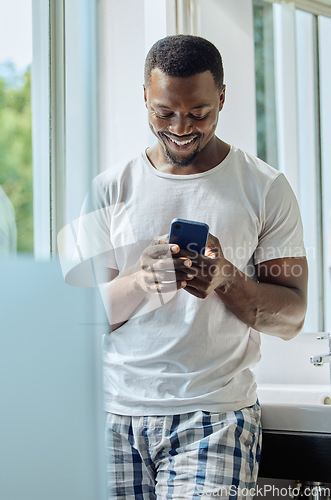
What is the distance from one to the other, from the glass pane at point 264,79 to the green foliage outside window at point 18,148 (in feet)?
4.29

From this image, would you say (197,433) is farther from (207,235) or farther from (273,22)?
(273,22)

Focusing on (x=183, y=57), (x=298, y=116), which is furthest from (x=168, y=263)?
(x=298, y=116)

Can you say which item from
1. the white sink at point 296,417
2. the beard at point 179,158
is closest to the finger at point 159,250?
the beard at point 179,158

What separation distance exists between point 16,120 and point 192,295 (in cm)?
56

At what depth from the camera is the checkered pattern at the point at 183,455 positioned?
0.78m

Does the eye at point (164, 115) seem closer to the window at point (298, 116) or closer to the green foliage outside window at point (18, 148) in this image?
the green foliage outside window at point (18, 148)

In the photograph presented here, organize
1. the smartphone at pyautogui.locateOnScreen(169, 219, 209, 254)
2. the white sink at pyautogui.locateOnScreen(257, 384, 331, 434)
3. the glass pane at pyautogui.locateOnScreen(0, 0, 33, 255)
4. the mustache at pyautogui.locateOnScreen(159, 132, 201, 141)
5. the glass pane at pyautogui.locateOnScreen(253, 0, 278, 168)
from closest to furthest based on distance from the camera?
the glass pane at pyautogui.locateOnScreen(0, 0, 33, 255), the smartphone at pyautogui.locateOnScreen(169, 219, 209, 254), the mustache at pyautogui.locateOnScreen(159, 132, 201, 141), the white sink at pyautogui.locateOnScreen(257, 384, 331, 434), the glass pane at pyautogui.locateOnScreen(253, 0, 278, 168)

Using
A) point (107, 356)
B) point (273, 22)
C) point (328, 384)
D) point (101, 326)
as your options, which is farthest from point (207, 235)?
point (273, 22)

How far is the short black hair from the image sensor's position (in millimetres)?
871

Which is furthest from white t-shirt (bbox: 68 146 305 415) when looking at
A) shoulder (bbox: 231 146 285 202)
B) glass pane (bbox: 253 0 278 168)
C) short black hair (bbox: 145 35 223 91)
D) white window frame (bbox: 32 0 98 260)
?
glass pane (bbox: 253 0 278 168)

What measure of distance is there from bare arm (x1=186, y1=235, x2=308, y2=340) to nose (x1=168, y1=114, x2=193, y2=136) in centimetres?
17

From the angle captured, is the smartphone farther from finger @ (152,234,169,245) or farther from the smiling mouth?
the smiling mouth

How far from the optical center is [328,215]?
1570mm

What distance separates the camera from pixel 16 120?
0.32m
